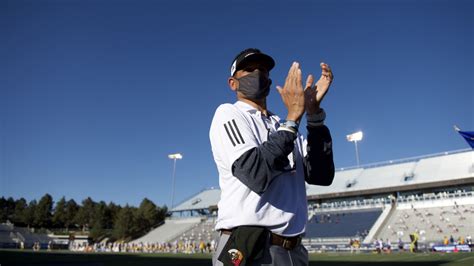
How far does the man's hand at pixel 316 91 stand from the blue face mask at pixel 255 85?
30cm

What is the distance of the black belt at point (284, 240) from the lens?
2.26 meters

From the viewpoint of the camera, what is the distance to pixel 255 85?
8.54 ft

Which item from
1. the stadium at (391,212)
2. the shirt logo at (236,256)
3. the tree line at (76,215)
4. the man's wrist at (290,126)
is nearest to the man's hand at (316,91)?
the man's wrist at (290,126)

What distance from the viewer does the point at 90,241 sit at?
81.9 metres

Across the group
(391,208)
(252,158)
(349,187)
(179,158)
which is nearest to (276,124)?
(252,158)

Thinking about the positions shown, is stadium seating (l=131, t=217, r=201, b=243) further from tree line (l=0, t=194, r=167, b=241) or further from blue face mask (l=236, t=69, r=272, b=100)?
blue face mask (l=236, t=69, r=272, b=100)

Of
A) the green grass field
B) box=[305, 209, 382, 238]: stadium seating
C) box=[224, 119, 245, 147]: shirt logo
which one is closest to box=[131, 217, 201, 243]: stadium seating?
box=[305, 209, 382, 238]: stadium seating

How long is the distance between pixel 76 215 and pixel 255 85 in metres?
100

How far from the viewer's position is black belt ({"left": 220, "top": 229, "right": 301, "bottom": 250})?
2.26 meters

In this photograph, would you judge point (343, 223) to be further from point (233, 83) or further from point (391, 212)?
point (233, 83)

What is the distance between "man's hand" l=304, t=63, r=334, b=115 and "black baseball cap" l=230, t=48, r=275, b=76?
11.5 inches

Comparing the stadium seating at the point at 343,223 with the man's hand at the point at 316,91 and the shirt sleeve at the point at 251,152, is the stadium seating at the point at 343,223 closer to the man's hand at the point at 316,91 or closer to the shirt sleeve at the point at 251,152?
the man's hand at the point at 316,91

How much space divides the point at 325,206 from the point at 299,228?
54.9m

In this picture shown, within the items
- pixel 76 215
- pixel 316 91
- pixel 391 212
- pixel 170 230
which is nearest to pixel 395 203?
pixel 391 212
